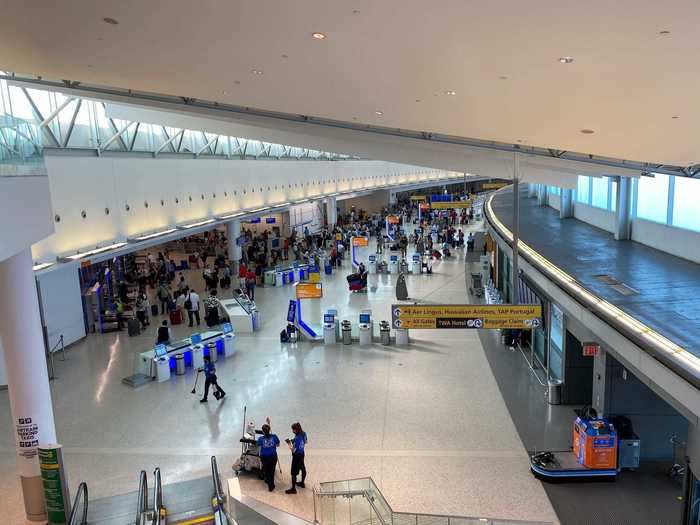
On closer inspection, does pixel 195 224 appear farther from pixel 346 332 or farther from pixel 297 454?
pixel 297 454

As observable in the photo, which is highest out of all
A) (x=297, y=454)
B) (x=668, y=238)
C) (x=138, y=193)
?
(x=138, y=193)

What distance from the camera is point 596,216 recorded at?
1745cm

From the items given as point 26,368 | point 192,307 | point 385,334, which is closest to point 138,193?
point 192,307

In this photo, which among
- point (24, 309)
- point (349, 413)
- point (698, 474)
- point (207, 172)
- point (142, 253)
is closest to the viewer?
point (698, 474)

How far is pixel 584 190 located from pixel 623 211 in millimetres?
4832

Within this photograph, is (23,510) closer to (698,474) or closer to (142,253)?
(698,474)

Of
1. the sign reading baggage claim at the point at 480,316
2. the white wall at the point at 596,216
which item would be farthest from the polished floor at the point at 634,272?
the sign reading baggage claim at the point at 480,316

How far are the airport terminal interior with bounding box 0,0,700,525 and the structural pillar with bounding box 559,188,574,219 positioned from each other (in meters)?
0.63

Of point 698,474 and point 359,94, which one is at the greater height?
point 359,94

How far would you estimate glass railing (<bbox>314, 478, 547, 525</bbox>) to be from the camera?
22.1 feet

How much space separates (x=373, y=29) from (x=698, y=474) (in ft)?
19.0

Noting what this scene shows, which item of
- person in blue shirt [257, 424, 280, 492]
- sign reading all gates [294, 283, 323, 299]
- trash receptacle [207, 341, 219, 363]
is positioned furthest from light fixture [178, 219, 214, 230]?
person in blue shirt [257, 424, 280, 492]

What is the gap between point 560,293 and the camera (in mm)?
9422

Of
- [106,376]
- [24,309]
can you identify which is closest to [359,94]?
[24,309]
